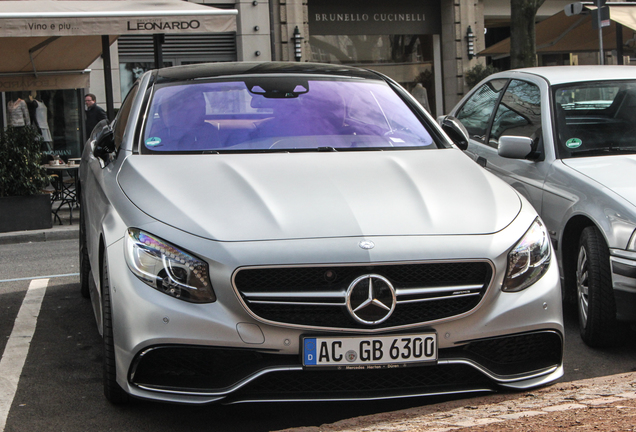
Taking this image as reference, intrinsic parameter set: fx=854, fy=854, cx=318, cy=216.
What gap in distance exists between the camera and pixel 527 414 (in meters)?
3.19

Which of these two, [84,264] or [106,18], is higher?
[106,18]

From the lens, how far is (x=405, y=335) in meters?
3.30

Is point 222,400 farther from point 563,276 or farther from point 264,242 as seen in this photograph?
point 563,276

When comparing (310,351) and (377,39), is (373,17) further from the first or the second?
(310,351)

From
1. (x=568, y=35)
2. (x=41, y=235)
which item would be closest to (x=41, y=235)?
(x=41, y=235)

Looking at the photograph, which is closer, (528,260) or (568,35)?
(528,260)

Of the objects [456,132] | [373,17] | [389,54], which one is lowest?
[456,132]

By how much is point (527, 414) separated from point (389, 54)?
71.0ft

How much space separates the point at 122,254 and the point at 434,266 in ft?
4.14

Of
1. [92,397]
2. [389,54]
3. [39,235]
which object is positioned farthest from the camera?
[389,54]

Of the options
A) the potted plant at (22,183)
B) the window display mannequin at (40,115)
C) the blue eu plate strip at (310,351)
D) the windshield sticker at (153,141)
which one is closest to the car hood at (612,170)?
the blue eu plate strip at (310,351)

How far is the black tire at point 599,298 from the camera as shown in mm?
4695

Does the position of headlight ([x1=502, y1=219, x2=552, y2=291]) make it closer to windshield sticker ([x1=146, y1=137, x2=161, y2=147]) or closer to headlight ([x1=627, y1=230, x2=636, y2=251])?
headlight ([x1=627, y1=230, x2=636, y2=251])

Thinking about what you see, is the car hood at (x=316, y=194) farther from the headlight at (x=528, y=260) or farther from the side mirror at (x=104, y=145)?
the side mirror at (x=104, y=145)
